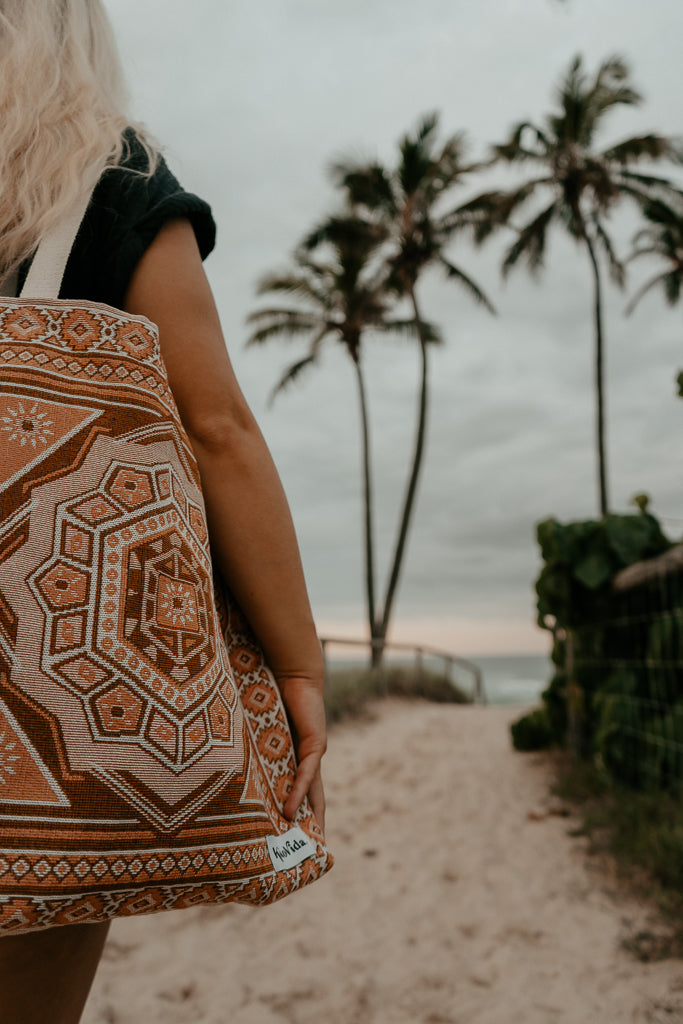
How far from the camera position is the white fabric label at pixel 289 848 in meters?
0.78

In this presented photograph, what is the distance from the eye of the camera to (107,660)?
2.24 ft

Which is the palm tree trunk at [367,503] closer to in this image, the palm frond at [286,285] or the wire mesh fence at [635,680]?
the palm frond at [286,285]

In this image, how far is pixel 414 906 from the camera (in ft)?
13.4

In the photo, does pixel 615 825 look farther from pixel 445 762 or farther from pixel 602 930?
pixel 445 762

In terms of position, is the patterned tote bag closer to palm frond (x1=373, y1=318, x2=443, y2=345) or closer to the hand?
the hand

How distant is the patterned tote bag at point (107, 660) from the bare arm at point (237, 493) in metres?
0.12

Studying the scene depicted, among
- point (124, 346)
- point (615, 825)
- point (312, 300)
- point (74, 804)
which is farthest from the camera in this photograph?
point (312, 300)

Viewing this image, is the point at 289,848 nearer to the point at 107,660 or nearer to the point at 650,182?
the point at 107,660

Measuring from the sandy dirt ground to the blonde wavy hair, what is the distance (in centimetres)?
314

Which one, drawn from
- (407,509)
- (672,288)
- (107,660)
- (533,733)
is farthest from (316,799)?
(672,288)

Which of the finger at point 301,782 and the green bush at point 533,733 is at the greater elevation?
the finger at point 301,782

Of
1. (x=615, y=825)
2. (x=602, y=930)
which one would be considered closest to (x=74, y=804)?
(x=602, y=930)

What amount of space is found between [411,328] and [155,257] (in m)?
17.7

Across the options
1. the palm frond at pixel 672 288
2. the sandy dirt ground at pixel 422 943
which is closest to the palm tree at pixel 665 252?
the palm frond at pixel 672 288
